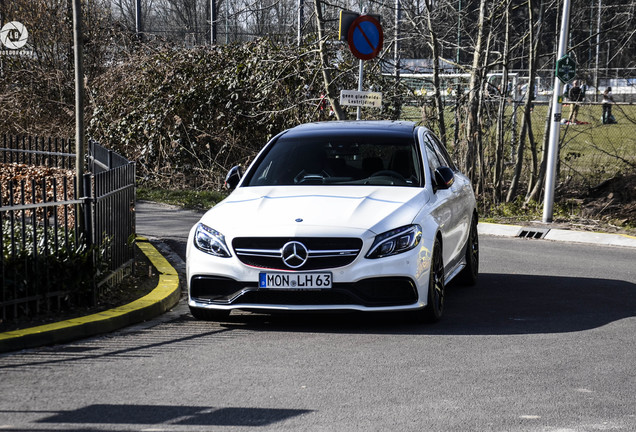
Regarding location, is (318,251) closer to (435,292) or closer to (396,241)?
(396,241)

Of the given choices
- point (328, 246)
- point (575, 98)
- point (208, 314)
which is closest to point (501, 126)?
point (575, 98)

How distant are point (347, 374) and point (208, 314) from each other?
2040mm

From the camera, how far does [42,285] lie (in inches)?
292

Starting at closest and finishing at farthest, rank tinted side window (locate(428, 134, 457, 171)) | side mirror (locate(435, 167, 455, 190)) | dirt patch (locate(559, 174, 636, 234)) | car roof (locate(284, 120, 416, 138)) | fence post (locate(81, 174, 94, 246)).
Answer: fence post (locate(81, 174, 94, 246)) < side mirror (locate(435, 167, 455, 190)) < car roof (locate(284, 120, 416, 138)) < tinted side window (locate(428, 134, 457, 171)) < dirt patch (locate(559, 174, 636, 234))

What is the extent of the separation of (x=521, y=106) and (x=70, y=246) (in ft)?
36.1

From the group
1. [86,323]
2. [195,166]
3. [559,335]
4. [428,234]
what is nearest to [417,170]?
[428,234]

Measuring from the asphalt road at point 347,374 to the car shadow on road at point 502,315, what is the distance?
0.08ft

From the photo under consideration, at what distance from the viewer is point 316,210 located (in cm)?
738

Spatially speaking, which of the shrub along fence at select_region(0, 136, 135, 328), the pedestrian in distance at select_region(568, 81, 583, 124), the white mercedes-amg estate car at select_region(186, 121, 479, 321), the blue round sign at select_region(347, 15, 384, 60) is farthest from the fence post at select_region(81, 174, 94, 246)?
the pedestrian in distance at select_region(568, 81, 583, 124)

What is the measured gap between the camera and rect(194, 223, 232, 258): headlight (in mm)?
7277

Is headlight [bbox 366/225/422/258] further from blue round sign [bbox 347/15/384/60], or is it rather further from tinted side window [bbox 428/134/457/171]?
blue round sign [bbox 347/15/384/60]

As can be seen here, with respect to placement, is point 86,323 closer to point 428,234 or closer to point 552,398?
point 428,234

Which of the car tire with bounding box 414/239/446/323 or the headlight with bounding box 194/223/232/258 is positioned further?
the car tire with bounding box 414/239/446/323

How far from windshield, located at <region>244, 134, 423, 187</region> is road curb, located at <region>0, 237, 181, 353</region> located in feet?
4.11
